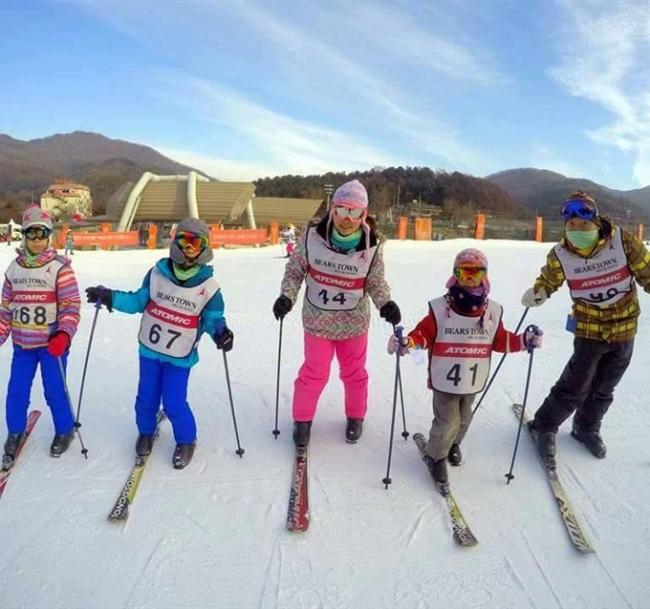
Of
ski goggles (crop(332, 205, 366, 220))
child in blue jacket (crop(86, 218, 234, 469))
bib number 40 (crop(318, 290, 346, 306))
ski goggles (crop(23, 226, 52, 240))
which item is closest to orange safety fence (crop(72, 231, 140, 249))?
ski goggles (crop(23, 226, 52, 240))

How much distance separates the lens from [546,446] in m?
3.43

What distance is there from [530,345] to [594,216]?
919mm

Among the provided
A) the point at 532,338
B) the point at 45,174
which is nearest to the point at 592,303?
the point at 532,338

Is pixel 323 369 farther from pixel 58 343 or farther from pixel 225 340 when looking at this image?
pixel 58 343

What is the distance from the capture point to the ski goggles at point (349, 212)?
311 centimetres

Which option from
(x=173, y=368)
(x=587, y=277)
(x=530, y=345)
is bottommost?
(x=173, y=368)

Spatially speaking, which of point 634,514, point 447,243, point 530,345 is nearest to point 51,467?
point 530,345

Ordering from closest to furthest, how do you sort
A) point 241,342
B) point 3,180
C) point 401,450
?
point 401,450 < point 241,342 < point 3,180

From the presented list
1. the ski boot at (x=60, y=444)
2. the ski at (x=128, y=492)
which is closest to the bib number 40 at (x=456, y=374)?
the ski at (x=128, y=492)

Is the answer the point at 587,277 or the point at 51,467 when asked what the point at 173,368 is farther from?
the point at 587,277

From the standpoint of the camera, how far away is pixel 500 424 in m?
3.99

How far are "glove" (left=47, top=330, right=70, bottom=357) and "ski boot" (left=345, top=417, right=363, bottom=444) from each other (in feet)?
6.60

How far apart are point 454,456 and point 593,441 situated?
1.04m

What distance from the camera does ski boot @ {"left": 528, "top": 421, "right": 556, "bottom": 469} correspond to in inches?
131
